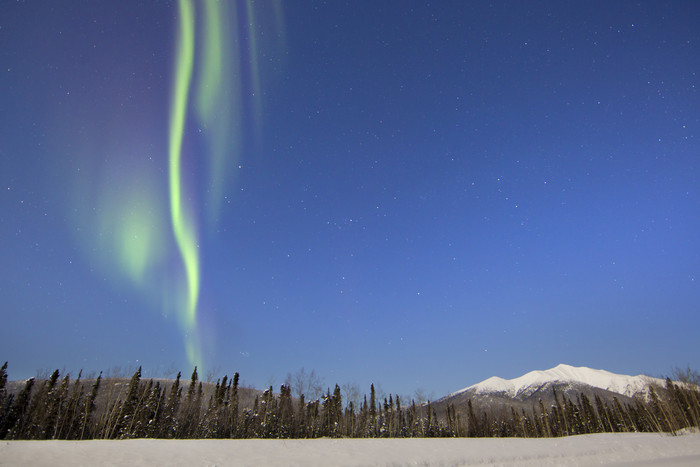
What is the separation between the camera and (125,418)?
179ft

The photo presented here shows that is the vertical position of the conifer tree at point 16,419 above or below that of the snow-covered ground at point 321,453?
above

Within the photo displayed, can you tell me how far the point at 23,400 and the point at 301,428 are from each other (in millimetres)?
52021

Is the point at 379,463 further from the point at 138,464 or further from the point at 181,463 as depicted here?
the point at 138,464

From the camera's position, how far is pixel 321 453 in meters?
21.6

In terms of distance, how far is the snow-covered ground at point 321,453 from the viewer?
16.5 meters

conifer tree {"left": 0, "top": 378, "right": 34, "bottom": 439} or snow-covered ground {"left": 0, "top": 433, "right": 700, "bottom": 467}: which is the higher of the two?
conifer tree {"left": 0, "top": 378, "right": 34, "bottom": 439}

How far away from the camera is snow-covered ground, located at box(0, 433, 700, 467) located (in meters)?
16.5

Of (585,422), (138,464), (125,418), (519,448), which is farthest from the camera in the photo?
(585,422)

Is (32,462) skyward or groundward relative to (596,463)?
skyward

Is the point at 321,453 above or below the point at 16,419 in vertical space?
below

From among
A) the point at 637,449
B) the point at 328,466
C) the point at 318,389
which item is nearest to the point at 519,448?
the point at 637,449

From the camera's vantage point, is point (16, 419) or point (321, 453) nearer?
point (321, 453)

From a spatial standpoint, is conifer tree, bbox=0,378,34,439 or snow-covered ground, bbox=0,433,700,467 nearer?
snow-covered ground, bbox=0,433,700,467

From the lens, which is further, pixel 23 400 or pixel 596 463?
pixel 23 400
